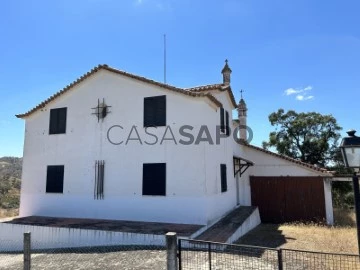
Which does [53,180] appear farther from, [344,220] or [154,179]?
[344,220]

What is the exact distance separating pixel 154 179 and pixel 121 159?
2.02m

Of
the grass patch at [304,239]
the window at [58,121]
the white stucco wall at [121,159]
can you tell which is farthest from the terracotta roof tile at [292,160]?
the window at [58,121]

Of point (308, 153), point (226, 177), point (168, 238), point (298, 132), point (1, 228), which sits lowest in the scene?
point (1, 228)

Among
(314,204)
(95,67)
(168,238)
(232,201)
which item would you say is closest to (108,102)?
(95,67)

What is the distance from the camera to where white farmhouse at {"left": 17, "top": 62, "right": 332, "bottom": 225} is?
44.6 feet

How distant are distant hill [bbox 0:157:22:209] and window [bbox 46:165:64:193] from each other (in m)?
18.9

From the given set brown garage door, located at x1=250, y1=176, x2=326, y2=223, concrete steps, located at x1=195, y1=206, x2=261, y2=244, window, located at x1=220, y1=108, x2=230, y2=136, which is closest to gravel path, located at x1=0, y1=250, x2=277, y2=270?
concrete steps, located at x1=195, y1=206, x2=261, y2=244

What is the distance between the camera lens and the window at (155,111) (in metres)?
14.3

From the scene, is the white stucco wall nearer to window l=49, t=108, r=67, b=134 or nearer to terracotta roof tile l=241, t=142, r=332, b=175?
window l=49, t=108, r=67, b=134

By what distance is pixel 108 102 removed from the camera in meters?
15.6

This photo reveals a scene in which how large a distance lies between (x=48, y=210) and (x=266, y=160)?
1345cm

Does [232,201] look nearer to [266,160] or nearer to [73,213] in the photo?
[266,160]

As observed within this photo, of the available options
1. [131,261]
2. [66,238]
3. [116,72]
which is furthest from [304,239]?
[116,72]

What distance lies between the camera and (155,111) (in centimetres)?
1448
